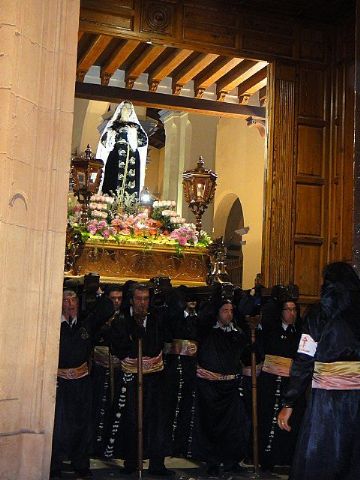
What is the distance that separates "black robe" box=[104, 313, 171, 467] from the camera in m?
7.32

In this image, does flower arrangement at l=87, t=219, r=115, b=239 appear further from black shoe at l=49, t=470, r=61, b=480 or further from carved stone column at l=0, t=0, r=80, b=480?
carved stone column at l=0, t=0, r=80, b=480

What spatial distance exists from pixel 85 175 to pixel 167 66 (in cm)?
326

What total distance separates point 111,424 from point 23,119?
3.45m

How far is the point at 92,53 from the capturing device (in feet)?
38.6

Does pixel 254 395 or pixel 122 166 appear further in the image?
pixel 122 166

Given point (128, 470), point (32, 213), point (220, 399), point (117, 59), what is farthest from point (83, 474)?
point (117, 59)

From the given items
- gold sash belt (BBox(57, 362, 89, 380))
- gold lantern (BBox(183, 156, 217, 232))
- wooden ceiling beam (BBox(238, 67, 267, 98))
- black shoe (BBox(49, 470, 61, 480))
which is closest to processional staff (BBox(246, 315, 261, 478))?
gold sash belt (BBox(57, 362, 89, 380))

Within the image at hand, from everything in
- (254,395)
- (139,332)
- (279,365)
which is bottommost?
(254,395)

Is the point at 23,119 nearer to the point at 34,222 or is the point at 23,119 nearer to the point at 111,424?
the point at 34,222

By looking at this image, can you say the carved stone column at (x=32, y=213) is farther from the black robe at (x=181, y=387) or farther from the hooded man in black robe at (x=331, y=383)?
the black robe at (x=181, y=387)

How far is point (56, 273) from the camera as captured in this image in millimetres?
5406

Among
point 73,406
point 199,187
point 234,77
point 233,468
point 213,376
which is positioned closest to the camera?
point 73,406

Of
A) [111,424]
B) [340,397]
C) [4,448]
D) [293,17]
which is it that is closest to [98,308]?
[111,424]

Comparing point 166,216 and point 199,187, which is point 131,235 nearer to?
point 166,216
